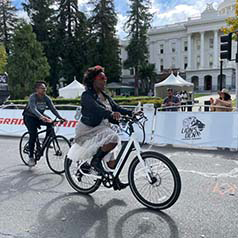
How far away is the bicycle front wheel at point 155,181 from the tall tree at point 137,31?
5434cm

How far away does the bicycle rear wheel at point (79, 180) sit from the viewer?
4.40 metres

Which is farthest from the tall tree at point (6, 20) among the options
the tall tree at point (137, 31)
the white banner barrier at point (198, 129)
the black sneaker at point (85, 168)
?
the black sneaker at point (85, 168)

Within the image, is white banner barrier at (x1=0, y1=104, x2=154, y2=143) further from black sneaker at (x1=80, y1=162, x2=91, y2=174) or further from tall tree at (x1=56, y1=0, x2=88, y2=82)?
tall tree at (x1=56, y1=0, x2=88, y2=82)

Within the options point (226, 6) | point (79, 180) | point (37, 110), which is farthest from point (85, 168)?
point (226, 6)

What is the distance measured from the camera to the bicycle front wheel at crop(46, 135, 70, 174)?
5594 mm

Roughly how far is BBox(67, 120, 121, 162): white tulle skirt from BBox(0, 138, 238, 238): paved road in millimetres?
687

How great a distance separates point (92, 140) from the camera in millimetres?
4055

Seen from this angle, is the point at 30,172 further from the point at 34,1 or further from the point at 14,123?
the point at 34,1

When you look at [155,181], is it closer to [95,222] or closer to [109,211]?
[109,211]

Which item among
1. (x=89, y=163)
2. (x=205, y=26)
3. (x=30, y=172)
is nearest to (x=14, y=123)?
(x=30, y=172)

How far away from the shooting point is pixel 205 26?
7531 cm

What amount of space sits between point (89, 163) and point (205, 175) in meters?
2.44

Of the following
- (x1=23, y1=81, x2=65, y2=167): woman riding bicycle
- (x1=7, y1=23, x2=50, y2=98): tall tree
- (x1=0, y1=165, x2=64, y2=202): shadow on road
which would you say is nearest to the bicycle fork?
(x1=0, y1=165, x2=64, y2=202): shadow on road

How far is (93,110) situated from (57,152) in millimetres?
2161
